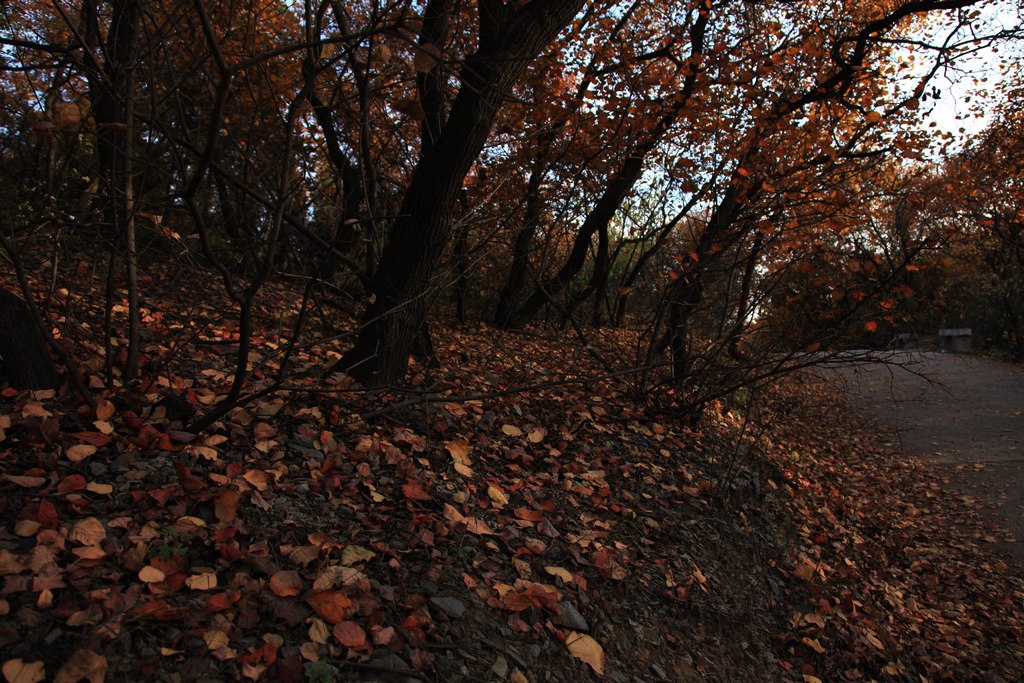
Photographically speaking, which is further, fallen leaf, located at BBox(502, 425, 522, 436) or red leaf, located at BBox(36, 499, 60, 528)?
fallen leaf, located at BBox(502, 425, 522, 436)

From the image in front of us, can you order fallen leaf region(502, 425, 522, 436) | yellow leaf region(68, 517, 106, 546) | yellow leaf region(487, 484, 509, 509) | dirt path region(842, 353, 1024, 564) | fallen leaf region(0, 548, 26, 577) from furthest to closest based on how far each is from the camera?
dirt path region(842, 353, 1024, 564), fallen leaf region(502, 425, 522, 436), yellow leaf region(487, 484, 509, 509), yellow leaf region(68, 517, 106, 546), fallen leaf region(0, 548, 26, 577)

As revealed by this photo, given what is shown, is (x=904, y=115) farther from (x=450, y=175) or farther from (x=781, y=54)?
(x=450, y=175)

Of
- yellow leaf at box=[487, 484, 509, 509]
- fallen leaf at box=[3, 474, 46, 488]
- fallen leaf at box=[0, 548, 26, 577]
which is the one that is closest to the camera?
fallen leaf at box=[0, 548, 26, 577]

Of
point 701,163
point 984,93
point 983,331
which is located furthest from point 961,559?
point 983,331

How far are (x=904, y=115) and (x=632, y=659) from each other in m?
10.8

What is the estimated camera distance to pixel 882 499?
6852mm

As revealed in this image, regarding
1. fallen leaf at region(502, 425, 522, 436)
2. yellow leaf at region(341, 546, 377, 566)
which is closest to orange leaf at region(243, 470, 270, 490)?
yellow leaf at region(341, 546, 377, 566)

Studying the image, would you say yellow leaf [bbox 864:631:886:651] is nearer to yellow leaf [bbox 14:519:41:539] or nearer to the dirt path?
the dirt path

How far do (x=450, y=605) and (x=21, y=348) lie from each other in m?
2.21

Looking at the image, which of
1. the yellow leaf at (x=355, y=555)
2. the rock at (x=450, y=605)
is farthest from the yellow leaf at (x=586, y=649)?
the yellow leaf at (x=355, y=555)

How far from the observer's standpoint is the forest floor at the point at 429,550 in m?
1.97

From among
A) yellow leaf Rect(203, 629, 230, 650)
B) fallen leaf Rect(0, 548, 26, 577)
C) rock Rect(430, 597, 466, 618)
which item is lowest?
rock Rect(430, 597, 466, 618)

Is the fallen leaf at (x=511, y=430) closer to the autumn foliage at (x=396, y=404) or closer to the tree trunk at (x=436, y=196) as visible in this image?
the autumn foliage at (x=396, y=404)

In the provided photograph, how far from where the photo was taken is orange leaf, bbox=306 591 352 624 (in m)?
2.12
